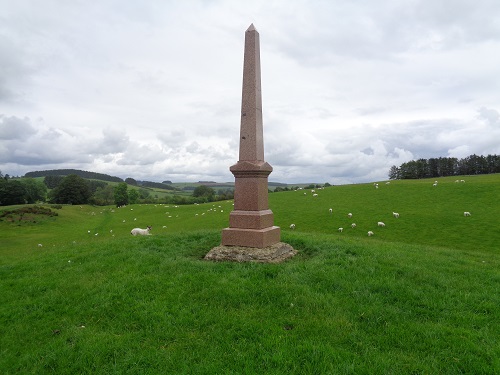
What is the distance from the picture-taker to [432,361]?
4.57 meters

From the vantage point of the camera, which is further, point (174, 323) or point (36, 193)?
point (36, 193)

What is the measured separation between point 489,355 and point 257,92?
8786mm

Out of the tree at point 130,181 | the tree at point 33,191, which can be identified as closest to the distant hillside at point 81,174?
the tree at point 130,181

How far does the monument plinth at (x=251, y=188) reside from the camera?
32.1 feet

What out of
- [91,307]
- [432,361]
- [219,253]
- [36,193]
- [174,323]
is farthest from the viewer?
[36,193]

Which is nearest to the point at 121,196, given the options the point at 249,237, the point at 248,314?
the point at 249,237

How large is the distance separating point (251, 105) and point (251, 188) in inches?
106

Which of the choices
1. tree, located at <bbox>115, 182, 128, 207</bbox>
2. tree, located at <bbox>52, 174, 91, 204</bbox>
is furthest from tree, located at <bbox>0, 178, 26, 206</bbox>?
tree, located at <bbox>115, 182, 128, 207</bbox>

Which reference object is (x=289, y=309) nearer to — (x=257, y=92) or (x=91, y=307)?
(x=91, y=307)

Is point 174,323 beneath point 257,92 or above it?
beneath

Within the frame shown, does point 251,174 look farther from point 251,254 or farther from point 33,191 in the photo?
point 33,191

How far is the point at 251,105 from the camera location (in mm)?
10500

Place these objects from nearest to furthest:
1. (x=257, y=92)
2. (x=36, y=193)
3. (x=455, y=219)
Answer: (x=257, y=92)
(x=455, y=219)
(x=36, y=193)

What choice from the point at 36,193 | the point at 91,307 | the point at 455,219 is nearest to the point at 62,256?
the point at 91,307
